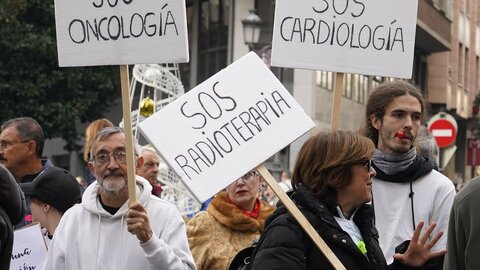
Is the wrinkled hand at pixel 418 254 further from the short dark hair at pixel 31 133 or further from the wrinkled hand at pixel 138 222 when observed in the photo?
the short dark hair at pixel 31 133

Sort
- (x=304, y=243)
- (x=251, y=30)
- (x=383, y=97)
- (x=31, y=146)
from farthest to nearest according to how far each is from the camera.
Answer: (x=251, y=30), (x=31, y=146), (x=383, y=97), (x=304, y=243)

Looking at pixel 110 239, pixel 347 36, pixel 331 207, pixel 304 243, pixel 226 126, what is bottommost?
pixel 110 239

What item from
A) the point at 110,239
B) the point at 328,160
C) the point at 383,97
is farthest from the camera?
the point at 383,97

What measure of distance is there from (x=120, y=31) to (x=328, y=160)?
1.65 metres

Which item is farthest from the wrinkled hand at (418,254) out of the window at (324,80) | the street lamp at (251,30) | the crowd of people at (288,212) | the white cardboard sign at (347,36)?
the window at (324,80)

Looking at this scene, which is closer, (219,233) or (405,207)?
(405,207)

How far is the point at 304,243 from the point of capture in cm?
498

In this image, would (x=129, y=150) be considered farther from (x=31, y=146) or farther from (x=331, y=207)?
(x=31, y=146)

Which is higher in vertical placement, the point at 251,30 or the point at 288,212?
the point at 288,212

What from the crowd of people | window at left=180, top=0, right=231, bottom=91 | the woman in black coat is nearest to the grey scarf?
the crowd of people

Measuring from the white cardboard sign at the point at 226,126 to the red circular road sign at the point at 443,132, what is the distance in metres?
17.0

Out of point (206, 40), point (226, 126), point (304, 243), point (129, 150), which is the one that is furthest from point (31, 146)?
point (206, 40)

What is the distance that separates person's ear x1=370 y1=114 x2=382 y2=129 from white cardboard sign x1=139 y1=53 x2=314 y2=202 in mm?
1110

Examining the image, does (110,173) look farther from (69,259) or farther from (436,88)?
(436,88)
